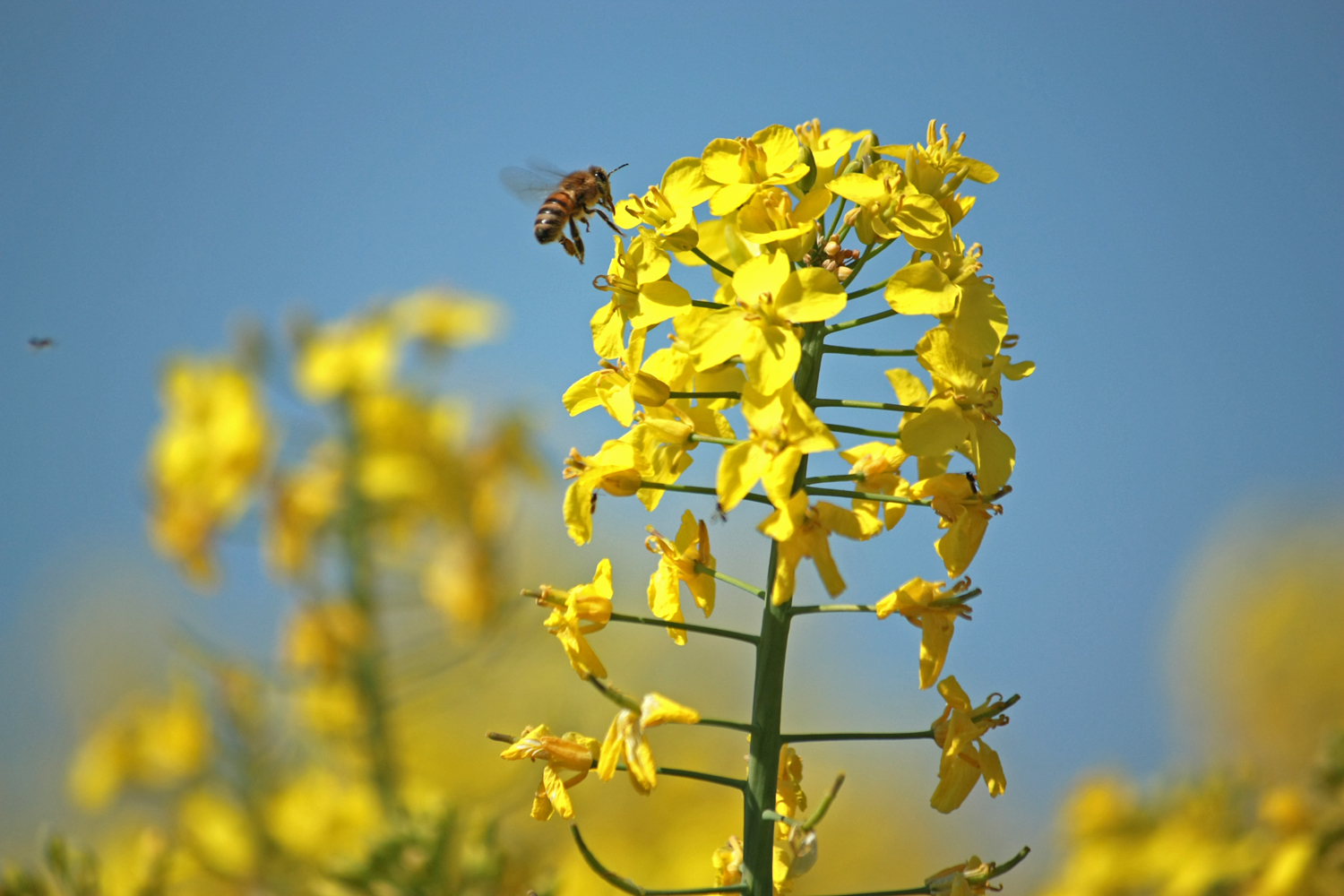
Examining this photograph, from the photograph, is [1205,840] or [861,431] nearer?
[861,431]

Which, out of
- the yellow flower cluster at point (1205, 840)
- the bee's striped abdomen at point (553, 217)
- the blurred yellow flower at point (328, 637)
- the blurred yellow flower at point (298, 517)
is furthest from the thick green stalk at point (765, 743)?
the blurred yellow flower at point (298, 517)

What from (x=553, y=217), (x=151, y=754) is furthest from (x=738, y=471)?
(x=151, y=754)

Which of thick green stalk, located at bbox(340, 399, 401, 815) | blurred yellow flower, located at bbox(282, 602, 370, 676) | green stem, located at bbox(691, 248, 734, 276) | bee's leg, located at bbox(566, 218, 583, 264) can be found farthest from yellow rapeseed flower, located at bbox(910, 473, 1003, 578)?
blurred yellow flower, located at bbox(282, 602, 370, 676)

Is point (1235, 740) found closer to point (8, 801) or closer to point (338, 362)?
point (338, 362)

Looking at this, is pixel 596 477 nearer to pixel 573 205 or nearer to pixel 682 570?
pixel 682 570

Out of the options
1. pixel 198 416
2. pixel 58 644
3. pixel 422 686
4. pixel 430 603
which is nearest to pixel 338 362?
pixel 198 416

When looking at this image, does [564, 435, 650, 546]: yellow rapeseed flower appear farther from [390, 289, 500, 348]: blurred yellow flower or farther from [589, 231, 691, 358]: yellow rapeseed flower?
[390, 289, 500, 348]: blurred yellow flower

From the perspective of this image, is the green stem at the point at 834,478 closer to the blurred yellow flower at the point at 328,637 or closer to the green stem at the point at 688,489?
the green stem at the point at 688,489
